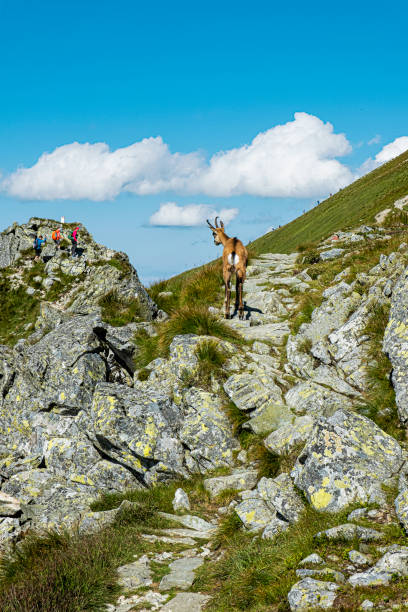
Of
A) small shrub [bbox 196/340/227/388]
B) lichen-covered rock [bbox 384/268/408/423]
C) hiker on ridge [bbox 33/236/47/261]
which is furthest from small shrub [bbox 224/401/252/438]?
hiker on ridge [bbox 33/236/47/261]

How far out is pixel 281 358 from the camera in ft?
47.7

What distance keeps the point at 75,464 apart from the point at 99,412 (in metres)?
1.66

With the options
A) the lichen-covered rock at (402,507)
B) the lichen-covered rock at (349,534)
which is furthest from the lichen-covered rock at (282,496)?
the lichen-covered rock at (402,507)

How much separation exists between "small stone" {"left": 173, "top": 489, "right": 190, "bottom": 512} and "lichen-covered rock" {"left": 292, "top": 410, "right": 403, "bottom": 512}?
9.12 ft

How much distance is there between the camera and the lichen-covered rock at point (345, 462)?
25.8ft

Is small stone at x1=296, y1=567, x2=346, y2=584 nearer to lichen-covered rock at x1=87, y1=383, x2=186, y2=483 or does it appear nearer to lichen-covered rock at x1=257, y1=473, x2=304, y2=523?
lichen-covered rock at x1=257, y1=473, x2=304, y2=523

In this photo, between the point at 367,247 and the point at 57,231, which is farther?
the point at 57,231

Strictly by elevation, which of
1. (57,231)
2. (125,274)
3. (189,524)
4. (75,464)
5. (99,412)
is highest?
(57,231)

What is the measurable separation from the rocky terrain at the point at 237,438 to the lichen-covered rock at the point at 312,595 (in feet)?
0.07

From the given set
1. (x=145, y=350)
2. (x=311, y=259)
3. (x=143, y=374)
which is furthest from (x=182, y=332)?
(x=311, y=259)

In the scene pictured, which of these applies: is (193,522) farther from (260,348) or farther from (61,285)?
(61,285)

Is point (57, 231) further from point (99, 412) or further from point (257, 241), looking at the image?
point (257, 241)

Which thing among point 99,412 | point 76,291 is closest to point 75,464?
point 99,412

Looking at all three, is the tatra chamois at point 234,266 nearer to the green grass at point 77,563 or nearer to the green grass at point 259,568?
the green grass at point 77,563
